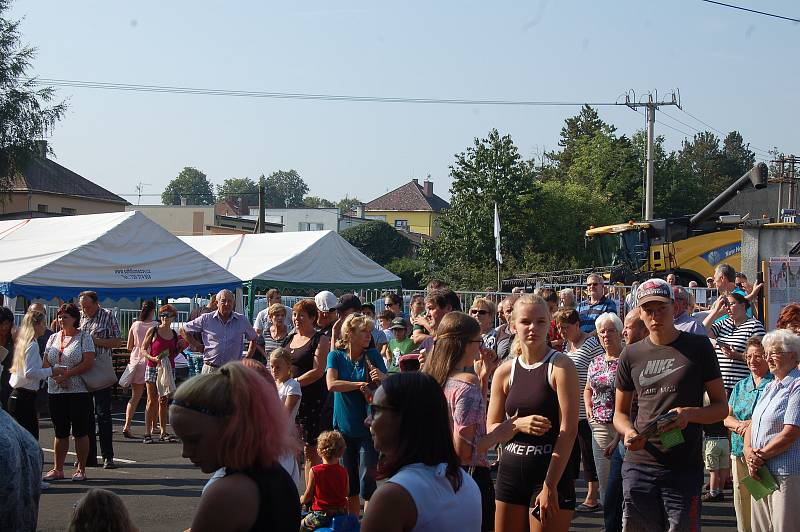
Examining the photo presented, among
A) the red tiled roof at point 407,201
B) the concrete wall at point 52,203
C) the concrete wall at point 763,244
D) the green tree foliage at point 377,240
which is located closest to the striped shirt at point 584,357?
the concrete wall at point 763,244

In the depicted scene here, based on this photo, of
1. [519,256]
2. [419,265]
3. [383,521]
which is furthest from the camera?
[419,265]

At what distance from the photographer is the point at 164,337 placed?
43.3 ft

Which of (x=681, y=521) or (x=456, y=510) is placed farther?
(x=681, y=521)

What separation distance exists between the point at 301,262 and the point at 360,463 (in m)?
14.0

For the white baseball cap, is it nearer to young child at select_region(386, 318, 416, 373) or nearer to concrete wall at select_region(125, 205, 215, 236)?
young child at select_region(386, 318, 416, 373)

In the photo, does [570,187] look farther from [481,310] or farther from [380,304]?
[481,310]

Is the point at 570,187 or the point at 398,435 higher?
the point at 570,187

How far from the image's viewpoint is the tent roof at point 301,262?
68.0 feet

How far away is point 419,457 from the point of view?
2.98m

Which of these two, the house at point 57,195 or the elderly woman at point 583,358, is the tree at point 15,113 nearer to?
the house at point 57,195

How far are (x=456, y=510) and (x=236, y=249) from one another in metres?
20.3

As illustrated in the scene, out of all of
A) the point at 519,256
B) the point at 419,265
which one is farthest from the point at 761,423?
the point at 419,265

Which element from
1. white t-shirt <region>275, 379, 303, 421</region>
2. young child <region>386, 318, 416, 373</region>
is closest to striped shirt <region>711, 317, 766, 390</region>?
young child <region>386, 318, 416, 373</region>

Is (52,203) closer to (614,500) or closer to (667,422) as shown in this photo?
(614,500)
